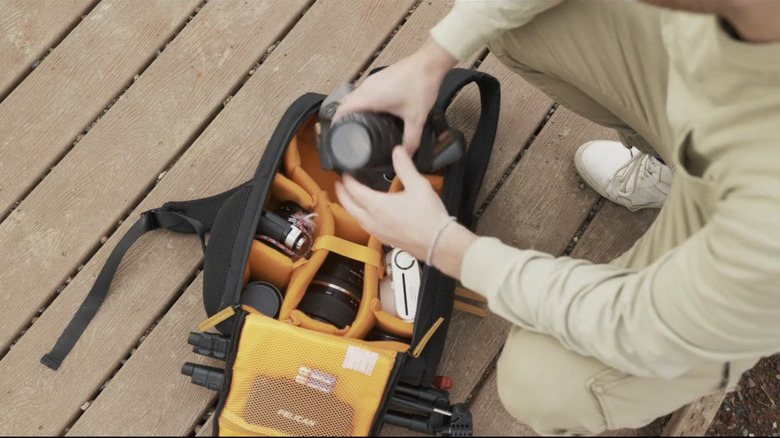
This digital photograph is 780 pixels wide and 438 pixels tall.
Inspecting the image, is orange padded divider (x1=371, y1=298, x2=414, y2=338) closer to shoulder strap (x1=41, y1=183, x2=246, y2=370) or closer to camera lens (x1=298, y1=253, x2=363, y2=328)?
camera lens (x1=298, y1=253, x2=363, y2=328)

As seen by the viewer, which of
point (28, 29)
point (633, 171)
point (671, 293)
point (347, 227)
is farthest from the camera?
point (28, 29)

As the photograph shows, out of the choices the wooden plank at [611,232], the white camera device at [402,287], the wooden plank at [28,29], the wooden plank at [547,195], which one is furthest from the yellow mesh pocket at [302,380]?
the wooden plank at [28,29]

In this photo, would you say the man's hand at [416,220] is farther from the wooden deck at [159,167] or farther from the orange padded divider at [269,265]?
the wooden deck at [159,167]

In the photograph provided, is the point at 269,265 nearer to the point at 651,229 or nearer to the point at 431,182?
the point at 431,182

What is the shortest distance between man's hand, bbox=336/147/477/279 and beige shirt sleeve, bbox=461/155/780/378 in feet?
0.14

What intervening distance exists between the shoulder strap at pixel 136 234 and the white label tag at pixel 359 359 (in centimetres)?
45

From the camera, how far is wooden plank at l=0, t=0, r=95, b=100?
1734 mm

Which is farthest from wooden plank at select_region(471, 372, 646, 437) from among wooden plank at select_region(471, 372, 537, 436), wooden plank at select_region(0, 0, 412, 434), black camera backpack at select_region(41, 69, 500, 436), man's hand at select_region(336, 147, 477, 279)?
wooden plank at select_region(0, 0, 412, 434)

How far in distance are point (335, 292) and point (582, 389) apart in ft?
1.69

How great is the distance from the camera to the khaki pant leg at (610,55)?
3.97 feet

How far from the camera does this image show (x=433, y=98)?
4.10ft

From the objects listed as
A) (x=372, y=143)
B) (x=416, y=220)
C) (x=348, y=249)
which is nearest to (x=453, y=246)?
(x=416, y=220)

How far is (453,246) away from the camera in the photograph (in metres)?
1.10

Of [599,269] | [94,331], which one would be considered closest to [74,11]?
[94,331]
